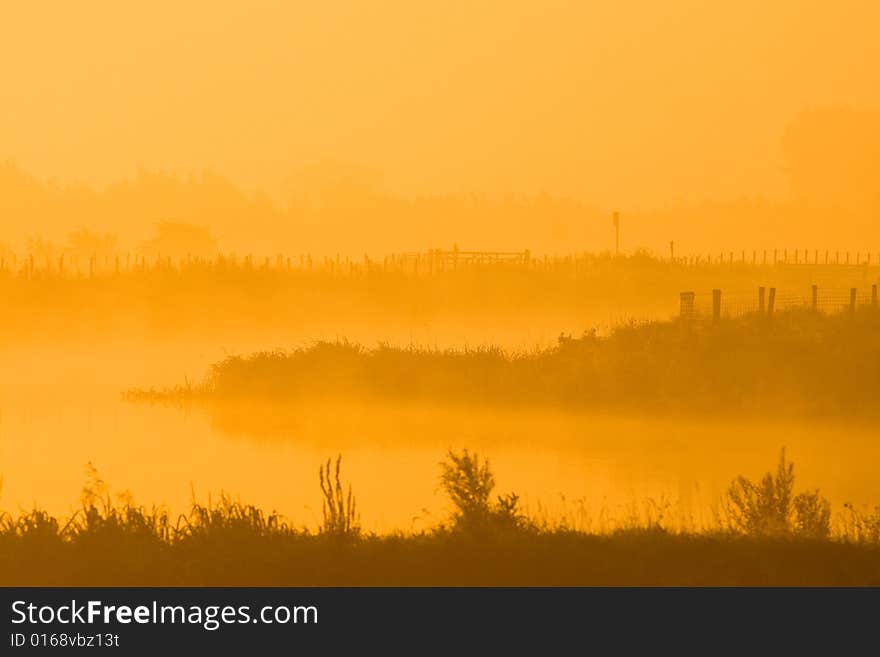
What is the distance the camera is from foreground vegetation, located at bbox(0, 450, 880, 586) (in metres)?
10.1

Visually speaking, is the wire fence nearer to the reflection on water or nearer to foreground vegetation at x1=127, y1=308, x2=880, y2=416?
foreground vegetation at x1=127, y1=308, x2=880, y2=416

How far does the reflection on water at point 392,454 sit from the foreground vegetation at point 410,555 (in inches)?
135

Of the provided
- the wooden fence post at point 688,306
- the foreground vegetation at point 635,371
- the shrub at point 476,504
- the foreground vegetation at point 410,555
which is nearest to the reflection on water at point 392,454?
the foreground vegetation at point 635,371

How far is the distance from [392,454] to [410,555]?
39.9 ft

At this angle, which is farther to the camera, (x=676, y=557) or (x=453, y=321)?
(x=453, y=321)

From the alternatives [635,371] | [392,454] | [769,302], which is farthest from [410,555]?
[769,302]

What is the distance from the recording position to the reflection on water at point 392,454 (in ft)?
58.9

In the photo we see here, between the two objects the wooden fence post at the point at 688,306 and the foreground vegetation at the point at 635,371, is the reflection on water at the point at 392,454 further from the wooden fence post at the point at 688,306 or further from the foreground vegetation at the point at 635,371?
the wooden fence post at the point at 688,306

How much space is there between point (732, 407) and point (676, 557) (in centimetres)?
1748

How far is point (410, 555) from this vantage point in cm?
1050

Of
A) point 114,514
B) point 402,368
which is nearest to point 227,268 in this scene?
point 402,368

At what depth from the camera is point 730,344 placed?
29.5 metres

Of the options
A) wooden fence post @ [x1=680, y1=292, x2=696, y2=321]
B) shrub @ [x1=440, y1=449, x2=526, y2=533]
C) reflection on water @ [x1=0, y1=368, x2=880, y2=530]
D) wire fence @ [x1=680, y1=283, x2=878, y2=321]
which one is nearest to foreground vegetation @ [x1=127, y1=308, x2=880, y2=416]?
wire fence @ [x1=680, y1=283, x2=878, y2=321]
